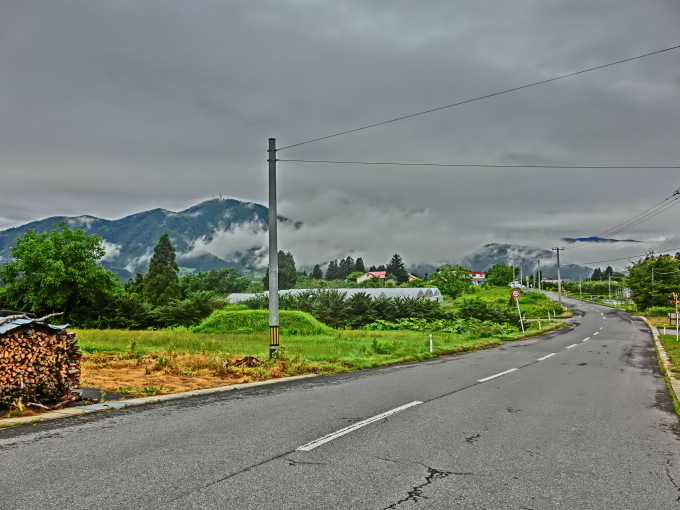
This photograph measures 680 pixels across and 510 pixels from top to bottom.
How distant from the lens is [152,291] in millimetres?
60094

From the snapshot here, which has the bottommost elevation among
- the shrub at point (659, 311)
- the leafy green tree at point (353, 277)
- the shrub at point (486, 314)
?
the shrub at point (659, 311)

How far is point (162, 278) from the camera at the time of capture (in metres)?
Answer: 63.0

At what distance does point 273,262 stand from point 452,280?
93425mm

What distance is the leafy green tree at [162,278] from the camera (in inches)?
2151

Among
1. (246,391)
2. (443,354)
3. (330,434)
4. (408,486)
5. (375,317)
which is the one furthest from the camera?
(375,317)

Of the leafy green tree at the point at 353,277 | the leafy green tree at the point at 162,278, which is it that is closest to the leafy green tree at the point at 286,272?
the leafy green tree at the point at 353,277

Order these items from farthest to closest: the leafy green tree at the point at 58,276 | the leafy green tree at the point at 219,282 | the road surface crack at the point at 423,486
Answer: the leafy green tree at the point at 219,282 < the leafy green tree at the point at 58,276 < the road surface crack at the point at 423,486

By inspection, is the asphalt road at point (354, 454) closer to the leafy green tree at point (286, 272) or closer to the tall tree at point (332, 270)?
the leafy green tree at point (286, 272)

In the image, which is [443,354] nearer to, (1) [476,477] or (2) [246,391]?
(2) [246,391]

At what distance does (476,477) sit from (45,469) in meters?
4.25

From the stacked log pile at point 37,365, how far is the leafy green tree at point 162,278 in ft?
144

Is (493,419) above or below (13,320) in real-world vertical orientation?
below

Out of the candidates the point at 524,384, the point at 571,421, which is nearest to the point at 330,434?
the point at 571,421

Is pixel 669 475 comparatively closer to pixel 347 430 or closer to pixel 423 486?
pixel 423 486
